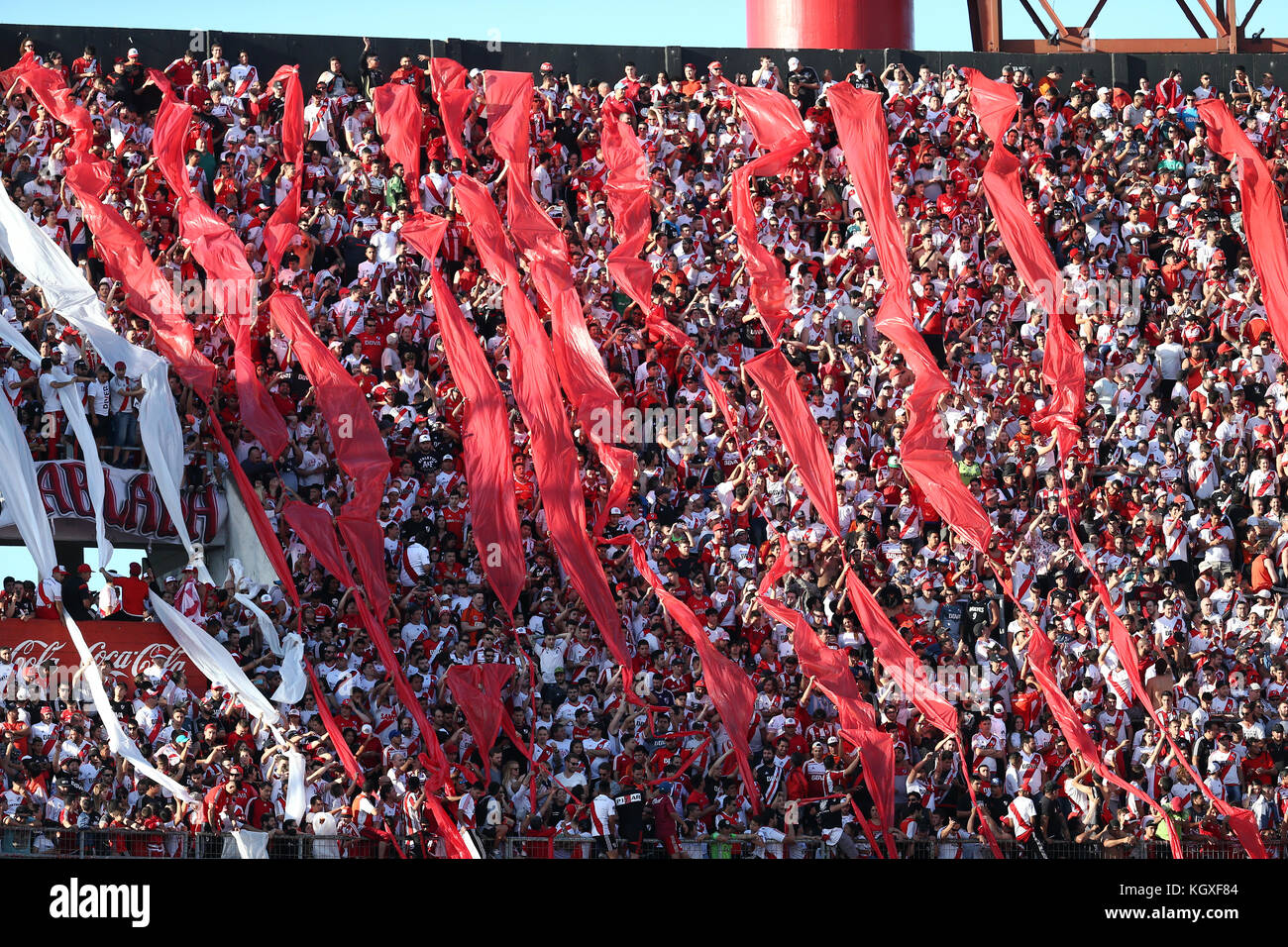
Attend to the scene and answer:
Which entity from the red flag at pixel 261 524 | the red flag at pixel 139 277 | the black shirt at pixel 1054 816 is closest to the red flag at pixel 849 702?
the black shirt at pixel 1054 816

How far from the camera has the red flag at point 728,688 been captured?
50.4 feet

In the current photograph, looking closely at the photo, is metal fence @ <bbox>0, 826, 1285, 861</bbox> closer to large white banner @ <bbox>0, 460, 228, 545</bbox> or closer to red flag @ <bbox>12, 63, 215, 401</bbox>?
large white banner @ <bbox>0, 460, 228, 545</bbox>

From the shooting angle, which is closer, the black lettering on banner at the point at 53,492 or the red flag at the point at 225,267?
the black lettering on banner at the point at 53,492

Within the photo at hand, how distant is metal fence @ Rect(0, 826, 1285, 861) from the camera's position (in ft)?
43.2

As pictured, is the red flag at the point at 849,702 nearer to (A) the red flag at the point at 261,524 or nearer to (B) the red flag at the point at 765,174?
(B) the red flag at the point at 765,174

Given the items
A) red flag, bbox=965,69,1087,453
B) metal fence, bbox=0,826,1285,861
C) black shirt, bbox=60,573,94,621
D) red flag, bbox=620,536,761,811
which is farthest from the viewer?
red flag, bbox=965,69,1087,453

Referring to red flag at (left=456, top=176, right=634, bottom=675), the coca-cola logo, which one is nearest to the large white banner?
the coca-cola logo

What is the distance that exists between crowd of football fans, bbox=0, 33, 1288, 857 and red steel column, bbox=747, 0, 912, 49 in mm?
2791

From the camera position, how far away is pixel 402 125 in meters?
19.2

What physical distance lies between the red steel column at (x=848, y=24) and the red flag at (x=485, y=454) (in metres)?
7.20

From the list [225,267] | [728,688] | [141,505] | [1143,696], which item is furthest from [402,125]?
[1143,696]

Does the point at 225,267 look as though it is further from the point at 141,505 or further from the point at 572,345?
the point at 572,345
